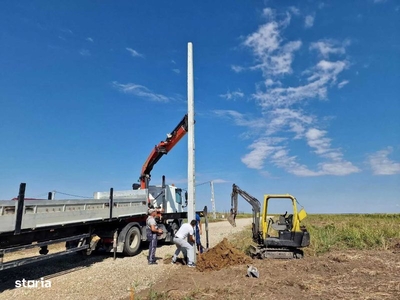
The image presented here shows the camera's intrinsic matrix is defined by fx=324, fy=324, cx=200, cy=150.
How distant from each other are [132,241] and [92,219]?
2.68 metres

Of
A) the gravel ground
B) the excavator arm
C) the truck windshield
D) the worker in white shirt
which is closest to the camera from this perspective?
the gravel ground

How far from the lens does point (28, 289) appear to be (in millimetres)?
7336

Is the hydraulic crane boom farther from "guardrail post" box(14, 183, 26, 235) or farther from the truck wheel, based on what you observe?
"guardrail post" box(14, 183, 26, 235)

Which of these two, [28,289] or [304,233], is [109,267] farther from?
[304,233]

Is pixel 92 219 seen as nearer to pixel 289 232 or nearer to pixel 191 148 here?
pixel 191 148

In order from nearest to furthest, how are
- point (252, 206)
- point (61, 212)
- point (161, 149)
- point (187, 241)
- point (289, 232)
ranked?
1. point (61, 212)
2. point (187, 241)
3. point (289, 232)
4. point (252, 206)
5. point (161, 149)

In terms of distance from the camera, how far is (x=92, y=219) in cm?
969

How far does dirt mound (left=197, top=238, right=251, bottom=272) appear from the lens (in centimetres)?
922

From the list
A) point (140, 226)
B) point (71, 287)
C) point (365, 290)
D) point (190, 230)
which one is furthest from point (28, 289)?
point (365, 290)

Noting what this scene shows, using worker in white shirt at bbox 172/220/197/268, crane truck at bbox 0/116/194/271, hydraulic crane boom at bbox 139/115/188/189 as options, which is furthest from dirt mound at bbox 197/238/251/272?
hydraulic crane boom at bbox 139/115/188/189

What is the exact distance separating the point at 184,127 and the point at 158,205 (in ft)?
12.3

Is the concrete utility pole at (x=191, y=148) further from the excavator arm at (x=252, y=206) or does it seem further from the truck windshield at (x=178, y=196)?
the truck windshield at (x=178, y=196)

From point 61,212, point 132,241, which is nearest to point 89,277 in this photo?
point 61,212

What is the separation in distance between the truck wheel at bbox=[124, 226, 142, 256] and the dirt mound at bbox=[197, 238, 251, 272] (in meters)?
2.93
